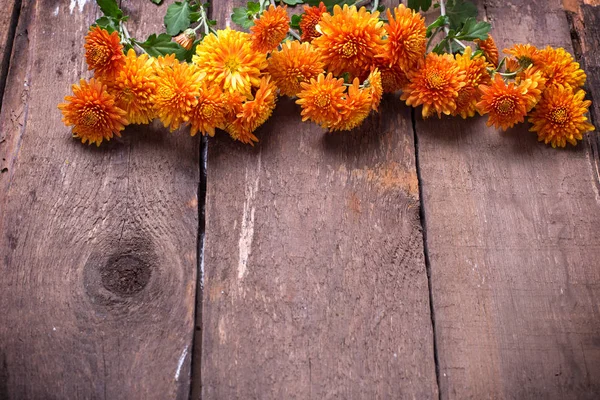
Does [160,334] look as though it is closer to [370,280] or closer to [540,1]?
[370,280]

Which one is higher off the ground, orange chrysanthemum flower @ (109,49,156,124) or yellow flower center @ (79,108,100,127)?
orange chrysanthemum flower @ (109,49,156,124)

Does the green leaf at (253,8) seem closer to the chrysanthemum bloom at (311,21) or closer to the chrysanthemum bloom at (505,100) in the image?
the chrysanthemum bloom at (311,21)

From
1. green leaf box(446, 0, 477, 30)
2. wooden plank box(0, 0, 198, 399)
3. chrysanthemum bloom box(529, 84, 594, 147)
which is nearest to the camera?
wooden plank box(0, 0, 198, 399)

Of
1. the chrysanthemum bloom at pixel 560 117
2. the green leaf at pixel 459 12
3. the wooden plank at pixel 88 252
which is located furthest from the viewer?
the green leaf at pixel 459 12

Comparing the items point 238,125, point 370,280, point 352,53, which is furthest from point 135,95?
point 370,280

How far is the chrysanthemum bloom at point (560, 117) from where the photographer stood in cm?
95

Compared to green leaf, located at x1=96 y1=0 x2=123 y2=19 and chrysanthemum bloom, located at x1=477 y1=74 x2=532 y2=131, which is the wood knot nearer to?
green leaf, located at x1=96 y1=0 x2=123 y2=19

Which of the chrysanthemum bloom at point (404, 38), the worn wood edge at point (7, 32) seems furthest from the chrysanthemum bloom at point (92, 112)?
the chrysanthemum bloom at point (404, 38)

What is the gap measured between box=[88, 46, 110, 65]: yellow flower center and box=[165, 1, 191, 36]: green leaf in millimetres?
187

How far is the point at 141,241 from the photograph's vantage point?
0.93 meters

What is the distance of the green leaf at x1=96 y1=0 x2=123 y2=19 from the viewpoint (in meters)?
1.00

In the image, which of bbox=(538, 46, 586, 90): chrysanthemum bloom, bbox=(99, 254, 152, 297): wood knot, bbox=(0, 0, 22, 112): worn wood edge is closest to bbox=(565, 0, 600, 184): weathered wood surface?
bbox=(538, 46, 586, 90): chrysanthemum bloom

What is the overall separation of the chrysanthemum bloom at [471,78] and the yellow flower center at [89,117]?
0.58 meters

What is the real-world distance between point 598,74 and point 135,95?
826 mm
